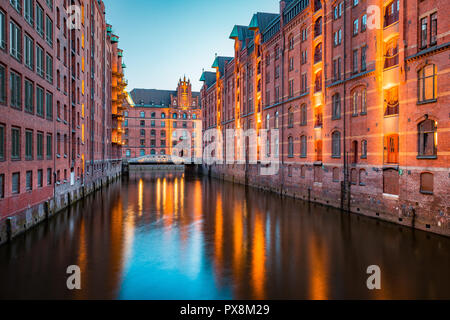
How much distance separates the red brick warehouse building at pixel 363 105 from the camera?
17.3 meters

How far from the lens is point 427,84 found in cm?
1769

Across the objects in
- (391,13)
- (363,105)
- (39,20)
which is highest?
(391,13)

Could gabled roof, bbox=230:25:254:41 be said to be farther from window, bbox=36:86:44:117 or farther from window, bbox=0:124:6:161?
window, bbox=0:124:6:161

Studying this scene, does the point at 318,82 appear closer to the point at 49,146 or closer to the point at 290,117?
the point at 290,117

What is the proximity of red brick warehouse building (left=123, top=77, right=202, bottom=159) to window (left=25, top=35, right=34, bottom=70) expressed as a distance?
74.8m

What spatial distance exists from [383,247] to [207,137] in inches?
2281

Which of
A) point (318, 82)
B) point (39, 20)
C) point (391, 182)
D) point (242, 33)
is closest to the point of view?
point (391, 182)

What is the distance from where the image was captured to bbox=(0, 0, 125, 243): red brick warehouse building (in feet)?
53.3

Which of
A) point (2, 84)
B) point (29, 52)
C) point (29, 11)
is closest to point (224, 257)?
point (2, 84)

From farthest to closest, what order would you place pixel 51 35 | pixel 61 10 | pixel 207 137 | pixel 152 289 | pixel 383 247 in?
pixel 207 137
pixel 61 10
pixel 51 35
pixel 383 247
pixel 152 289

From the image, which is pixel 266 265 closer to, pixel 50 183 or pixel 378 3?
pixel 50 183

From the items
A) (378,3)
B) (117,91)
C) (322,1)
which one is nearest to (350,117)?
(378,3)

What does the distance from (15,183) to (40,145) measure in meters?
4.29

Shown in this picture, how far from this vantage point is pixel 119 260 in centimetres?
1361
